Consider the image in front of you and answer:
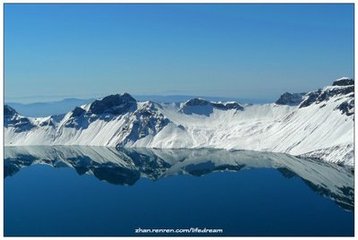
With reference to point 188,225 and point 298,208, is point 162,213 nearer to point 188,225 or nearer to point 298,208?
point 188,225

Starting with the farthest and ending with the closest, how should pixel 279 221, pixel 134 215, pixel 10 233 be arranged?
1. pixel 134 215
2. pixel 279 221
3. pixel 10 233

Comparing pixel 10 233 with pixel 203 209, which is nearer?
pixel 10 233

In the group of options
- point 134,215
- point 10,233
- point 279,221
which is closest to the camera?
point 10,233

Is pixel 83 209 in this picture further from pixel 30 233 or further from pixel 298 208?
pixel 298 208

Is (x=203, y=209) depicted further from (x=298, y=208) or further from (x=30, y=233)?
(x=30, y=233)

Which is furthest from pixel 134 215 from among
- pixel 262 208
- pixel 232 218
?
pixel 262 208

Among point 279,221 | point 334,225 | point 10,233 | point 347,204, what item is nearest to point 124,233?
point 10,233

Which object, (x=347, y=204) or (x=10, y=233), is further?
(x=347, y=204)

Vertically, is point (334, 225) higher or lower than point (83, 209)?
higher
